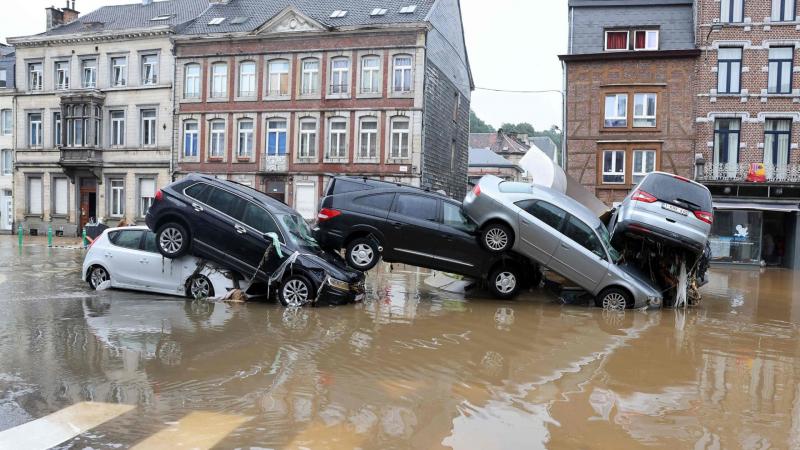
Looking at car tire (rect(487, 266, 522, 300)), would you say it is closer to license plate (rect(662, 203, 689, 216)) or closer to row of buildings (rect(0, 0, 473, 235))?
license plate (rect(662, 203, 689, 216))

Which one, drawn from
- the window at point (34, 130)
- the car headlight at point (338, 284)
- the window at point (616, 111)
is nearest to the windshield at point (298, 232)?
the car headlight at point (338, 284)

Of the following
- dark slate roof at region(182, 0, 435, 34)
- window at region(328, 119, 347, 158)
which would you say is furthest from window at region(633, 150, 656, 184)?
window at region(328, 119, 347, 158)

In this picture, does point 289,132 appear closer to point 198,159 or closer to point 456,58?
point 198,159

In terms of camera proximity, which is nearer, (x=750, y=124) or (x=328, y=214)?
(x=328, y=214)

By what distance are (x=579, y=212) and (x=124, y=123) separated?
101 ft

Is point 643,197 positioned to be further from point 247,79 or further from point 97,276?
point 247,79

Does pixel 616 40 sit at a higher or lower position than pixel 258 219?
higher

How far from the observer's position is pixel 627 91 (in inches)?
1136

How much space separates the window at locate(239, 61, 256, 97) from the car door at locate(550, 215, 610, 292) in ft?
81.4

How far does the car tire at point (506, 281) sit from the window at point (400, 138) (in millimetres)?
18814

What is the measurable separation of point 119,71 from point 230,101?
24.7 ft

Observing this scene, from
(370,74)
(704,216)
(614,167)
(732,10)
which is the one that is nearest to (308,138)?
(370,74)

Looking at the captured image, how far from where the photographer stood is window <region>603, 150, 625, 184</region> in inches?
1145

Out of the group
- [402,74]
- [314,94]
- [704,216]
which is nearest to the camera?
[704,216]
